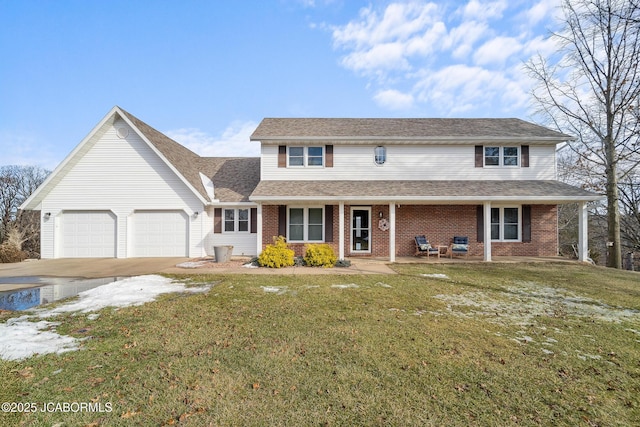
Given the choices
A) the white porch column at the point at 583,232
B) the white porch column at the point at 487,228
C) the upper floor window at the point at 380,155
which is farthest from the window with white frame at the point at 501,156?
the upper floor window at the point at 380,155

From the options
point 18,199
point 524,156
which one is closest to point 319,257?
point 524,156

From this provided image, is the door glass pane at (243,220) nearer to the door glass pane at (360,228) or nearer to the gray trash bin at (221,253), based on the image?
the gray trash bin at (221,253)

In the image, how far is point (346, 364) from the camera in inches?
147

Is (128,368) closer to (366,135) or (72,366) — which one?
(72,366)

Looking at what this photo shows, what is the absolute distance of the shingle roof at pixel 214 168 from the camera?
46.1 feet

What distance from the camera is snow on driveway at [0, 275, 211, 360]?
4.11 m

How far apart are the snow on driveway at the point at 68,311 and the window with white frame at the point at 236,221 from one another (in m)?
5.79

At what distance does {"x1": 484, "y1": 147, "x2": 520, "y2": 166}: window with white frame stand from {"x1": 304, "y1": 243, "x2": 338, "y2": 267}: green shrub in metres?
9.27

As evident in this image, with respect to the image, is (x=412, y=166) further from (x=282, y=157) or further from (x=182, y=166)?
(x=182, y=166)

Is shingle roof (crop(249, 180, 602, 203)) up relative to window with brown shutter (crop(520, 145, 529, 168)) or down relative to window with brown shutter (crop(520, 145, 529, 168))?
down

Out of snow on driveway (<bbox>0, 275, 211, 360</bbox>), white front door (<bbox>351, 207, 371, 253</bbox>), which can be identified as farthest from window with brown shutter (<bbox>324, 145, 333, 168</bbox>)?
snow on driveway (<bbox>0, 275, 211, 360</bbox>)

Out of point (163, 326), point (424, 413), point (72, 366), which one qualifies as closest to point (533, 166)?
point (424, 413)

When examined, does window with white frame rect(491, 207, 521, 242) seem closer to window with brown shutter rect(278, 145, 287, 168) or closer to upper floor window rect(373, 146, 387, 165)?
upper floor window rect(373, 146, 387, 165)

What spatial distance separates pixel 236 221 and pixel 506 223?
13651 millimetres
